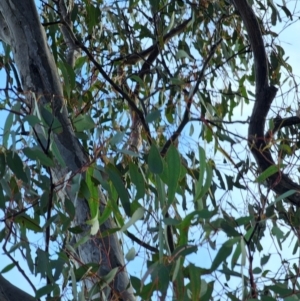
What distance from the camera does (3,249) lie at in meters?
1.45

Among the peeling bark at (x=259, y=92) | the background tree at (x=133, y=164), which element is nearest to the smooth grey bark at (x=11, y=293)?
the background tree at (x=133, y=164)

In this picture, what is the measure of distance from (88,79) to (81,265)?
1.15 meters

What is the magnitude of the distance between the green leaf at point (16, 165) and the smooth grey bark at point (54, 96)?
4.4 inches

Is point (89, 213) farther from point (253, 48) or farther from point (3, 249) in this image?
point (253, 48)

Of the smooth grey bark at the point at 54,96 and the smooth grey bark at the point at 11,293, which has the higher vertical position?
the smooth grey bark at the point at 54,96

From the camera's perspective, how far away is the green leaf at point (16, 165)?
57.6 inches

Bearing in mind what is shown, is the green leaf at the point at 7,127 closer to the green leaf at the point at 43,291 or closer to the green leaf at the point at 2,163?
the green leaf at the point at 2,163

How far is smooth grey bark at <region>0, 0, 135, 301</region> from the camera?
5.05 feet

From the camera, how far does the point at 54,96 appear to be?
66.6 inches

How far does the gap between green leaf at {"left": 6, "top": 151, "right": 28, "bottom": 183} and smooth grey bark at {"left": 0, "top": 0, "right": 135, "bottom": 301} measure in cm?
11

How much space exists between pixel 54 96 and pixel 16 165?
26 cm

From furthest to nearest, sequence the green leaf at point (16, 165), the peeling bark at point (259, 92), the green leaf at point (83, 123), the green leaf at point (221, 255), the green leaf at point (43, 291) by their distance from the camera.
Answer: the peeling bark at point (259, 92) → the green leaf at point (83, 123) → the green leaf at point (16, 165) → the green leaf at point (43, 291) → the green leaf at point (221, 255)

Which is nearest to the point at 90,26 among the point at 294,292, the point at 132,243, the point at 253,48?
the point at 253,48

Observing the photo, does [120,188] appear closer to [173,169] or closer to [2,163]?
[173,169]
